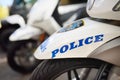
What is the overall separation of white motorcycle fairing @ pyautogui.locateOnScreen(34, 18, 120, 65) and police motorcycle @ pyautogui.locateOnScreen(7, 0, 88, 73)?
66.7 inches

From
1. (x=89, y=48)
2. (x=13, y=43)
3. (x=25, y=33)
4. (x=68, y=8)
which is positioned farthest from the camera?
(x=68, y=8)

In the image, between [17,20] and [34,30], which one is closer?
[34,30]

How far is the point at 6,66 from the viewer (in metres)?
4.31

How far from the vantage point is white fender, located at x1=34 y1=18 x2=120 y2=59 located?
1.81 meters

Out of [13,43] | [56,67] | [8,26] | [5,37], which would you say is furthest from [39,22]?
[56,67]

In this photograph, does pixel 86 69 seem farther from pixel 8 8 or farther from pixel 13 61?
pixel 8 8

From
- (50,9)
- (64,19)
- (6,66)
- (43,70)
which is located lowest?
(6,66)

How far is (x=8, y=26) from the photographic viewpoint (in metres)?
4.63

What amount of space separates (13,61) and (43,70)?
2.00 m

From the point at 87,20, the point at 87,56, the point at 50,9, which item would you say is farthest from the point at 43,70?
the point at 50,9

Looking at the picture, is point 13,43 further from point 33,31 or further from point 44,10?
point 44,10

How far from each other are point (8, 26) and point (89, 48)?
2969 millimetres

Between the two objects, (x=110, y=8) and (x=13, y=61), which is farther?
(x=13, y=61)

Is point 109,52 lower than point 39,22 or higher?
higher
